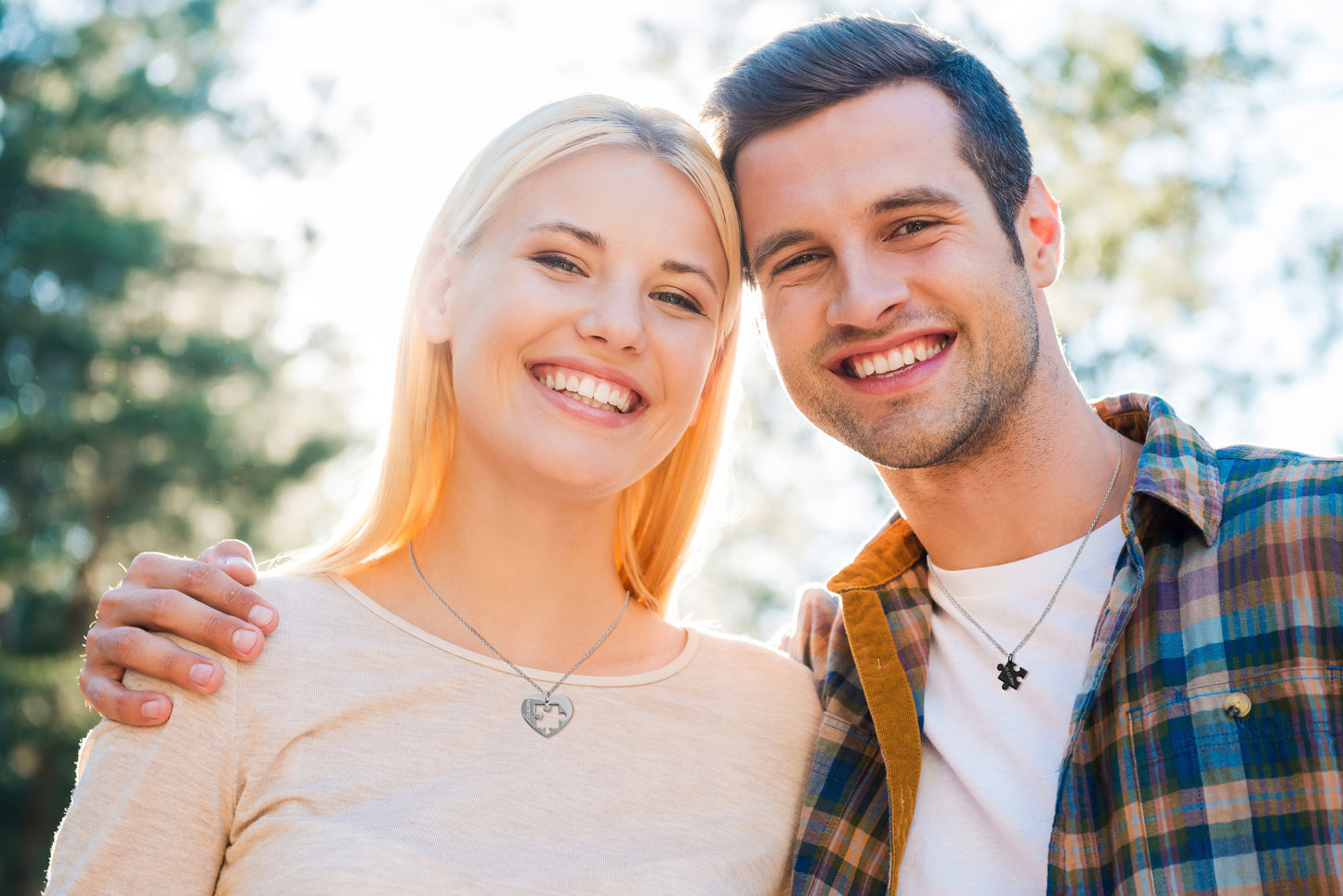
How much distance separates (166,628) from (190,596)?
0.35 feet

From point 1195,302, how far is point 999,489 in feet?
40.8

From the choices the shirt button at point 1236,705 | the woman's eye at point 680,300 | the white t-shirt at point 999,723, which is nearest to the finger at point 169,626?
the woman's eye at point 680,300

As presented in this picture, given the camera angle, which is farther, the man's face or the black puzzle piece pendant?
the man's face

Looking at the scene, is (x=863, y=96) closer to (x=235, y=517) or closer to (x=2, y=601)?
(x=235, y=517)

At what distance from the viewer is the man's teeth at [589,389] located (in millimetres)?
2621

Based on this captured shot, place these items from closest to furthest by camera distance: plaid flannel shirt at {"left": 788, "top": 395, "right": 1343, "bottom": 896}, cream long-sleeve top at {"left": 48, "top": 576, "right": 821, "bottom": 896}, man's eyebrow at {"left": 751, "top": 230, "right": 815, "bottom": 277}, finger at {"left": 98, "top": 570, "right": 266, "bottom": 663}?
plaid flannel shirt at {"left": 788, "top": 395, "right": 1343, "bottom": 896} → cream long-sleeve top at {"left": 48, "top": 576, "right": 821, "bottom": 896} → finger at {"left": 98, "top": 570, "right": 266, "bottom": 663} → man's eyebrow at {"left": 751, "top": 230, "right": 815, "bottom": 277}

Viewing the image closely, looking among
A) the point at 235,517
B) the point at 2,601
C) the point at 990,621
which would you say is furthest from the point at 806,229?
the point at 2,601

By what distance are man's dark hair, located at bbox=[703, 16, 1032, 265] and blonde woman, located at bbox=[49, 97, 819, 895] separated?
29 cm

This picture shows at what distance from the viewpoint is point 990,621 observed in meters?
2.70

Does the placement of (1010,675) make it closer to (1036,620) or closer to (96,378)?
(1036,620)

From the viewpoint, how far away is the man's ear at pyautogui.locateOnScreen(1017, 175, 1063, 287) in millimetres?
3043

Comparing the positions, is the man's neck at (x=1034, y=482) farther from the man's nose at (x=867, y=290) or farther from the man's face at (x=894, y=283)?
the man's nose at (x=867, y=290)

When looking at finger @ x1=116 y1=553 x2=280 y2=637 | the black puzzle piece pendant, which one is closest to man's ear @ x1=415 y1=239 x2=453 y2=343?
finger @ x1=116 y1=553 x2=280 y2=637

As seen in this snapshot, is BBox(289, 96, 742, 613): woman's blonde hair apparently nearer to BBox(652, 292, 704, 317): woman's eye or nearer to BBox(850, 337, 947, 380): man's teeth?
BBox(652, 292, 704, 317): woman's eye
